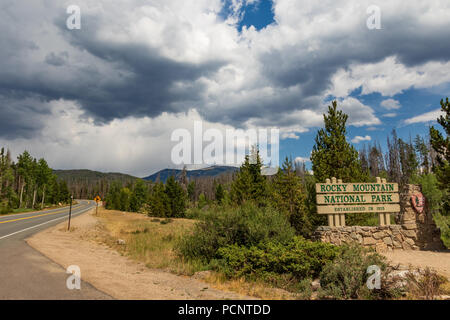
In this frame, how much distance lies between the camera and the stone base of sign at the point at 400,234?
13.6m

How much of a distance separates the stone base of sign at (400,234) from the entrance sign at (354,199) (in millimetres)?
455

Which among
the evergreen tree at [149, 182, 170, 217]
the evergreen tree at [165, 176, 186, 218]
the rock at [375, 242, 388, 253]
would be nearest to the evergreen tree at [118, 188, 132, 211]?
the evergreen tree at [149, 182, 170, 217]

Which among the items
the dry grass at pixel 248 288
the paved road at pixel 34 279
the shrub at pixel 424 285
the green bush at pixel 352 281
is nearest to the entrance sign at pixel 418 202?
the shrub at pixel 424 285

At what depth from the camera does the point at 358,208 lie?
14203mm

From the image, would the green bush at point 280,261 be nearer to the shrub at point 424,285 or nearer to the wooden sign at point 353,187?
the shrub at point 424,285

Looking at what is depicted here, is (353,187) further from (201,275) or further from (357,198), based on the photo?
(201,275)

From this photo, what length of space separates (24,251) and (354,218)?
18.2 meters

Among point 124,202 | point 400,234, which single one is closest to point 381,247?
point 400,234

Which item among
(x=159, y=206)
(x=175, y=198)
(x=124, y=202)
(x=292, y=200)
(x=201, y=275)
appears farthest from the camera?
(x=124, y=202)

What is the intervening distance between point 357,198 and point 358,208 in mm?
535

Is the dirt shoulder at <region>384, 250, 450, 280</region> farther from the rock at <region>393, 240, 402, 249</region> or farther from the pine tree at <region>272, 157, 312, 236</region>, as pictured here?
the pine tree at <region>272, 157, 312, 236</region>

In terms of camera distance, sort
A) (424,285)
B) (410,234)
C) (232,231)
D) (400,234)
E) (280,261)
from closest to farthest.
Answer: (424,285) < (280,261) < (232,231) < (410,234) < (400,234)
